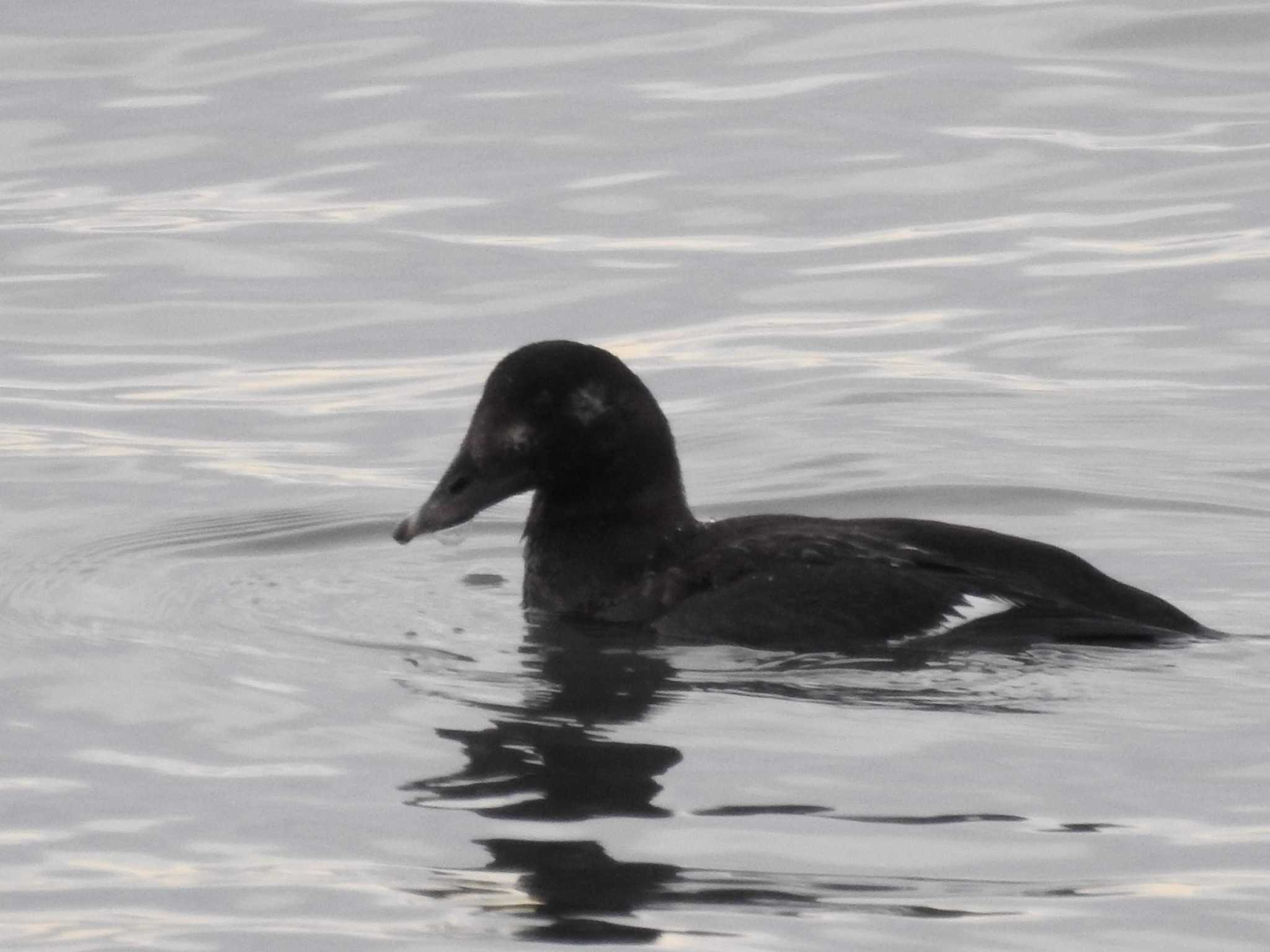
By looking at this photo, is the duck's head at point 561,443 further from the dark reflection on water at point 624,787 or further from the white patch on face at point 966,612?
the white patch on face at point 966,612

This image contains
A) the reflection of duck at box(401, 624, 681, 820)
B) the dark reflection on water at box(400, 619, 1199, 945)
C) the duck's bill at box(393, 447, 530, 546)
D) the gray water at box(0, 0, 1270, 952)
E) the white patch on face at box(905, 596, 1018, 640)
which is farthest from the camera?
the duck's bill at box(393, 447, 530, 546)

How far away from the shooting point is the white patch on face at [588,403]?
802 centimetres

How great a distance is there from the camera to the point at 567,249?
14445mm

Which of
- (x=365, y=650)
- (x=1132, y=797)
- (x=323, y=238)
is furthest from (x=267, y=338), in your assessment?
(x=1132, y=797)

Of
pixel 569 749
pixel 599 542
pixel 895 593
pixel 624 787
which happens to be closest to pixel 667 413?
pixel 599 542

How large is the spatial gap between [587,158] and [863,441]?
6.09 meters

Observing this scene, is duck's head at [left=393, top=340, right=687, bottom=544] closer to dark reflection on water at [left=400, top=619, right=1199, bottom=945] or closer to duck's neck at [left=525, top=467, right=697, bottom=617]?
duck's neck at [left=525, top=467, right=697, bottom=617]

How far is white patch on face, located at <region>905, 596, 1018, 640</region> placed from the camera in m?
7.45

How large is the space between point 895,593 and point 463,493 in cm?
142

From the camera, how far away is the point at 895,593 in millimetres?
7500

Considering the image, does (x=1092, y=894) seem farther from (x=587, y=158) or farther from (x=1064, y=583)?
(x=587, y=158)

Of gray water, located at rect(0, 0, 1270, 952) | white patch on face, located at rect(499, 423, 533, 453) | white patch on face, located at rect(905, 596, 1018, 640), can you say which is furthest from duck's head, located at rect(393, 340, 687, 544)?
white patch on face, located at rect(905, 596, 1018, 640)

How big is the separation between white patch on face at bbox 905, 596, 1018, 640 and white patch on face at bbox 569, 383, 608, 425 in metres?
1.27

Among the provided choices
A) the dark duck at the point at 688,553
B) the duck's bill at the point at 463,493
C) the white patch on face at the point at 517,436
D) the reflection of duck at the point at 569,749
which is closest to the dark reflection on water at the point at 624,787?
the reflection of duck at the point at 569,749
